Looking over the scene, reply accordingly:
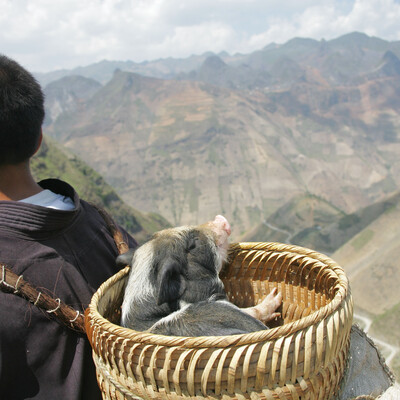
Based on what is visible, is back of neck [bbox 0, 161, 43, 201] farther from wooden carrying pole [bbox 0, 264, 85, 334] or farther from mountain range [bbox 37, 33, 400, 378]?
mountain range [bbox 37, 33, 400, 378]

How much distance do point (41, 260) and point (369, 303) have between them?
109 ft

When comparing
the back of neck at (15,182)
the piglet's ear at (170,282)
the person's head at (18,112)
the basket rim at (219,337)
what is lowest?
the piglet's ear at (170,282)

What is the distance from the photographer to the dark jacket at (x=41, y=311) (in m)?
2.07

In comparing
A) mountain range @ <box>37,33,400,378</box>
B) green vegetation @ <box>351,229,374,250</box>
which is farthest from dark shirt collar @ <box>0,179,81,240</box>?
mountain range @ <box>37,33,400,378</box>

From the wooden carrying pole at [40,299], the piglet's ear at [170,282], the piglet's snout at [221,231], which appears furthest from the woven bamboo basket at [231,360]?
the piglet's snout at [221,231]

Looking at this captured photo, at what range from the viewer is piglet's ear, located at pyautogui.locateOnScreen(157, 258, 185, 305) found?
2.60 m

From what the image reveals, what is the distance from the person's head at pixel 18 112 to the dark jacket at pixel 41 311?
13.1 inches

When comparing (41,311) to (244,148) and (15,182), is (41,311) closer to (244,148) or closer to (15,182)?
(15,182)

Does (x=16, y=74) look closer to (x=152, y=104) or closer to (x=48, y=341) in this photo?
(x=48, y=341)

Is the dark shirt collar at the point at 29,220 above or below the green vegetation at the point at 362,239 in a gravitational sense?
above

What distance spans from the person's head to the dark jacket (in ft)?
1.09

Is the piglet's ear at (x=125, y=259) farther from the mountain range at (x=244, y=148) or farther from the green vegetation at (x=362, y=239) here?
the mountain range at (x=244, y=148)

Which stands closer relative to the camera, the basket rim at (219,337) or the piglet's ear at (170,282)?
the basket rim at (219,337)

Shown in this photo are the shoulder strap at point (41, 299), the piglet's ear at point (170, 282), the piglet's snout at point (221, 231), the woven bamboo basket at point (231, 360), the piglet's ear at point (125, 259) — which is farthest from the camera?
the piglet's snout at point (221, 231)
